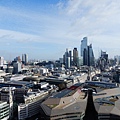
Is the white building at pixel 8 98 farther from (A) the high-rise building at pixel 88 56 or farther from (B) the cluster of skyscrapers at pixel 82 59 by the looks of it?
(A) the high-rise building at pixel 88 56

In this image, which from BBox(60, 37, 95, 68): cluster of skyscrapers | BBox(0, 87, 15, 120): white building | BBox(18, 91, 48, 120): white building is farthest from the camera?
BBox(60, 37, 95, 68): cluster of skyscrapers

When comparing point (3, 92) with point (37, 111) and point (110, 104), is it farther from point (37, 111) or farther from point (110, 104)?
point (110, 104)

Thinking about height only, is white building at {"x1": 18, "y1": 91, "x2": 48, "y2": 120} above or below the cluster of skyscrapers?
below

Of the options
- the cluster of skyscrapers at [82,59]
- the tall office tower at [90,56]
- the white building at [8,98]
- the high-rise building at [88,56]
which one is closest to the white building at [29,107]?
the white building at [8,98]

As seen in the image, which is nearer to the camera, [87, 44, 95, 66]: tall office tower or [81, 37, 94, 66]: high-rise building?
[81, 37, 94, 66]: high-rise building

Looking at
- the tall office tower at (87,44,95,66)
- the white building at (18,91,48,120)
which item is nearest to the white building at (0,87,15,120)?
the white building at (18,91,48,120)

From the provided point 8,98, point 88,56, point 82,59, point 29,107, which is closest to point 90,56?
point 88,56

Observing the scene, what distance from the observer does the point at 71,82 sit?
4316cm

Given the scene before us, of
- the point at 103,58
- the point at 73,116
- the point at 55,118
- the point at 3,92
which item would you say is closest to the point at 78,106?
the point at 73,116

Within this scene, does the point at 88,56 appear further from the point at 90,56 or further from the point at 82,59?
the point at 82,59

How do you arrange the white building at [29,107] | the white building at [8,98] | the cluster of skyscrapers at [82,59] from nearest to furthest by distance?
1. the white building at [29,107]
2. the white building at [8,98]
3. the cluster of skyscrapers at [82,59]

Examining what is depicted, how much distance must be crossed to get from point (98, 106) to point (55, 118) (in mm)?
4758

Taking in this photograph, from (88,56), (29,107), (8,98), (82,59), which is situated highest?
(88,56)

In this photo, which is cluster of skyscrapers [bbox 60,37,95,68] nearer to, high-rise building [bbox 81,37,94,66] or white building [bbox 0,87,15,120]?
high-rise building [bbox 81,37,94,66]
